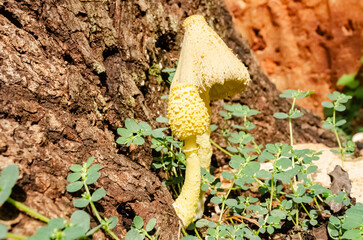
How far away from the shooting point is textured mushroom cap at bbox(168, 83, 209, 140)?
61.2 inches

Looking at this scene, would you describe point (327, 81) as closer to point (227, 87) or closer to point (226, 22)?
point (226, 22)

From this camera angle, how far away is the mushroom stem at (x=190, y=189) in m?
1.71

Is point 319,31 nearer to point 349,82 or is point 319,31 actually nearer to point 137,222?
point 349,82

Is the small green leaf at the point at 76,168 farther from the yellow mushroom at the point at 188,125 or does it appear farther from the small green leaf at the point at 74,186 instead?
the yellow mushroom at the point at 188,125

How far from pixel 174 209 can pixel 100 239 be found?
54 cm

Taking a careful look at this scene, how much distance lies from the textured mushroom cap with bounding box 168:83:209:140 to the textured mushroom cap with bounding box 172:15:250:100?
0.14 m

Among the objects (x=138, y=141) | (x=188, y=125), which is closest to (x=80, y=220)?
(x=138, y=141)

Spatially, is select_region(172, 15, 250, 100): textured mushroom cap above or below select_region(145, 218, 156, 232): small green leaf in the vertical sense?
above

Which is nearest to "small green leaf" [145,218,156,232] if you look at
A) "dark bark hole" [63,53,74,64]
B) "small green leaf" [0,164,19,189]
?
"small green leaf" [0,164,19,189]

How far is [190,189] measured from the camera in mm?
1726

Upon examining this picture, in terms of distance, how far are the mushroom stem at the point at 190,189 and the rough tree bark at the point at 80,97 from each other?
6 cm

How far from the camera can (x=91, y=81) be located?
1.88 meters

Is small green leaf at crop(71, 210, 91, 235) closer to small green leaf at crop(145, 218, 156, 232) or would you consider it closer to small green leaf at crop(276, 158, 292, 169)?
small green leaf at crop(145, 218, 156, 232)

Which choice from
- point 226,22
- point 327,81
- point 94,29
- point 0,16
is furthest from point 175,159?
point 327,81
